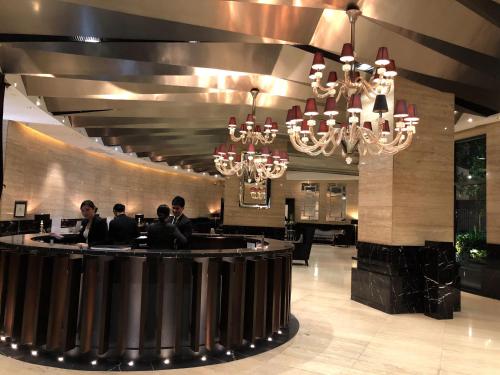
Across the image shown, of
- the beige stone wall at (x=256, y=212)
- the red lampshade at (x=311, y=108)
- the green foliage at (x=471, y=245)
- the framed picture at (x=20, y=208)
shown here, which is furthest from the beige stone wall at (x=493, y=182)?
the framed picture at (x=20, y=208)

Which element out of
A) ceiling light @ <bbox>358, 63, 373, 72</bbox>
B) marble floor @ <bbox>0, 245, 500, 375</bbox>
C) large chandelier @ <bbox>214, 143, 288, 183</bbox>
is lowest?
marble floor @ <bbox>0, 245, 500, 375</bbox>

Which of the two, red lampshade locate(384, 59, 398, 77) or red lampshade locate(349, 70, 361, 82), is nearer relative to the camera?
red lampshade locate(384, 59, 398, 77)

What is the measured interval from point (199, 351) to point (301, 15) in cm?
371

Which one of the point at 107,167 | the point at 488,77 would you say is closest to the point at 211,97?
the point at 488,77

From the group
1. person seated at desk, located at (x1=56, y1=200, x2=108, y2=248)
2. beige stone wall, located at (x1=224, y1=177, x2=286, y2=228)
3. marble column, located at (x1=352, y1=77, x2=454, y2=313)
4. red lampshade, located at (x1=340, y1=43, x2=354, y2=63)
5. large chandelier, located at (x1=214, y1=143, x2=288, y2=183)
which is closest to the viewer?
red lampshade, located at (x1=340, y1=43, x2=354, y2=63)

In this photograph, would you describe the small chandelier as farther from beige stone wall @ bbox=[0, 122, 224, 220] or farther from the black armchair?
beige stone wall @ bbox=[0, 122, 224, 220]

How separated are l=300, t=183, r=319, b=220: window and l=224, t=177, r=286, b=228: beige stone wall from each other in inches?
396

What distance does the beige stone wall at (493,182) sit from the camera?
845 centimetres

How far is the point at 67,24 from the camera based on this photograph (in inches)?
181

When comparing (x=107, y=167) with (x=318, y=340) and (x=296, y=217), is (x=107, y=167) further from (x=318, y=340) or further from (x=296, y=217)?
(x=318, y=340)

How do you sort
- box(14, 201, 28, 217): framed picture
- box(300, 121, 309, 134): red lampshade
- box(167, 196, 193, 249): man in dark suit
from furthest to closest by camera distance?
1. box(14, 201, 28, 217): framed picture
2. box(167, 196, 193, 249): man in dark suit
3. box(300, 121, 309, 134): red lampshade

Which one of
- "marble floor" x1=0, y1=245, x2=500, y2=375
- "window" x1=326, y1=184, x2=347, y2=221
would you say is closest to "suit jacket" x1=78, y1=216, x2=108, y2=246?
"marble floor" x1=0, y1=245, x2=500, y2=375

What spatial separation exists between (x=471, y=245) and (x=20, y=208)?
10679mm

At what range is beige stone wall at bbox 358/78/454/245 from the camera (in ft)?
21.3
